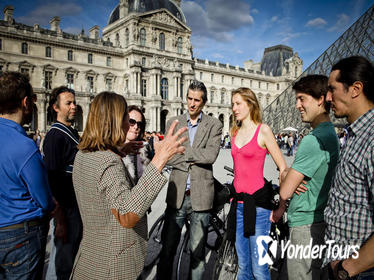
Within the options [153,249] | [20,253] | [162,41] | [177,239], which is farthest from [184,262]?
[162,41]

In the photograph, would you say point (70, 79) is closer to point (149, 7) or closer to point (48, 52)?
point (48, 52)

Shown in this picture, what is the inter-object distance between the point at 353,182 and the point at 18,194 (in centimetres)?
217

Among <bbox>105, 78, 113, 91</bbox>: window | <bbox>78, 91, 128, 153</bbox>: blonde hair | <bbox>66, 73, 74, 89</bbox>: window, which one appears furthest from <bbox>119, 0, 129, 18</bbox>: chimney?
<bbox>78, 91, 128, 153</bbox>: blonde hair

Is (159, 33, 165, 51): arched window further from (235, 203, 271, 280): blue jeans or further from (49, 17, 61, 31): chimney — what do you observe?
(235, 203, 271, 280): blue jeans

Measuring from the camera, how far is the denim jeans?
8.95ft

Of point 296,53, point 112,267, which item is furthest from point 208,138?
point 296,53

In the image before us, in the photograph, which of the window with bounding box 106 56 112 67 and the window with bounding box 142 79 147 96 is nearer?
the window with bounding box 106 56 112 67

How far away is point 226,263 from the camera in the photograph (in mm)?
2668

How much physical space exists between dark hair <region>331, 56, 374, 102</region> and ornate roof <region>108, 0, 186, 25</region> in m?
36.9

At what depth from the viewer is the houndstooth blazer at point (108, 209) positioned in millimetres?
1533

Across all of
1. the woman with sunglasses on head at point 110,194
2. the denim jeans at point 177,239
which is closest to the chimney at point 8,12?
the denim jeans at point 177,239

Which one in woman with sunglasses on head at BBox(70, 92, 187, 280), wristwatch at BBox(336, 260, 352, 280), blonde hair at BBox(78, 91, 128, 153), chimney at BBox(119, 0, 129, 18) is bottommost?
wristwatch at BBox(336, 260, 352, 280)

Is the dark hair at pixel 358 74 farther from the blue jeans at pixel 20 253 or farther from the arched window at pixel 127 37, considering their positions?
the arched window at pixel 127 37

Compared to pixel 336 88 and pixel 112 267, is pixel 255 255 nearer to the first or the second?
pixel 112 267
